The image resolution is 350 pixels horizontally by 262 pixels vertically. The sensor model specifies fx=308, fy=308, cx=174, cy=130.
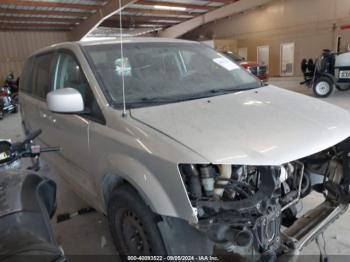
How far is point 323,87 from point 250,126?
8.24m

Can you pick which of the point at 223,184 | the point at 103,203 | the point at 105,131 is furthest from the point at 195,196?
the point at 103,203

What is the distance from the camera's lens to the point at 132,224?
69.0 inches

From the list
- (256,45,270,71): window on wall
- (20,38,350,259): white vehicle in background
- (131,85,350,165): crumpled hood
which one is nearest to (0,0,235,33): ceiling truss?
(256,45,270,71): window on wall

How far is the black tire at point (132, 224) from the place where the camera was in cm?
158

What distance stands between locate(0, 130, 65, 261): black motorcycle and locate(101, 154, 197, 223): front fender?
1.38 feet

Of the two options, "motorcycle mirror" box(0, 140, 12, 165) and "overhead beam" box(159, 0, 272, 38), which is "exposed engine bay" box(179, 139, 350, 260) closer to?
"motorcycle mirror" box(0, 140, 12, 165)

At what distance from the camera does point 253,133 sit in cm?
147

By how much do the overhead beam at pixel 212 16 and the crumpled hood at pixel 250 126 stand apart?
15258 mm

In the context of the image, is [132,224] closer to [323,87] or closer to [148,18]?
[323,87]

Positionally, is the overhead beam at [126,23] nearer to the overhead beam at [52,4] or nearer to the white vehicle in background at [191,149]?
the overhead beam at [52,4]

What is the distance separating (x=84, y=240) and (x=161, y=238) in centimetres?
110

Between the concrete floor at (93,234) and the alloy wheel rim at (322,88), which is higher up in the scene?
the alloy wheel rim at (322,88)

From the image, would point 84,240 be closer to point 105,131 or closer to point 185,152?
point 105,131

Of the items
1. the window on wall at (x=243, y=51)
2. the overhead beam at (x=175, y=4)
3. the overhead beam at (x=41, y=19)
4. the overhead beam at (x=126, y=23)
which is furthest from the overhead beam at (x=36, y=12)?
the window on wall at (x=243, y=51)
